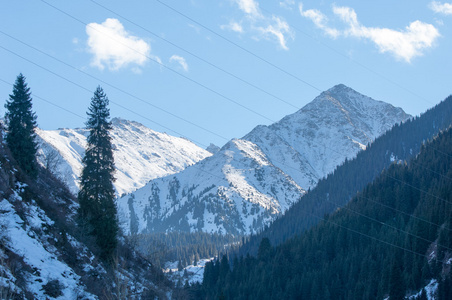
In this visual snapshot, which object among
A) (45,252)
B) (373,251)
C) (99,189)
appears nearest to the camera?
(45,252)

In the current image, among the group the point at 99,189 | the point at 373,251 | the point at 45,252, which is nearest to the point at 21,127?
the point at 99,189

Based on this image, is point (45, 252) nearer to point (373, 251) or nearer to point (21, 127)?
point (21, 127)

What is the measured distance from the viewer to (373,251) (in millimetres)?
123938

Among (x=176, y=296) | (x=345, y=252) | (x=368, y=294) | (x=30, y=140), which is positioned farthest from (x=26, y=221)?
(x=345, y=252)

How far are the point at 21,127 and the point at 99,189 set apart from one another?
1398 centimetres

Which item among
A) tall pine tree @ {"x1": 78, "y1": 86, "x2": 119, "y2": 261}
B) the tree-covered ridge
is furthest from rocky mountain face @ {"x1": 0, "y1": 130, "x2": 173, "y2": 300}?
the tree-covered ridge

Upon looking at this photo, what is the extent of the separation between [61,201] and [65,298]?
28612 mm

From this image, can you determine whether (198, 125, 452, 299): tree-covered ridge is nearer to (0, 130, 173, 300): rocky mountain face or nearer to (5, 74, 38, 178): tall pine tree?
(0, 130, 173, 300): rocky mountain face

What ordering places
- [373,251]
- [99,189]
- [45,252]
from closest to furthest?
[45,252] < [99,189] < [373,251]

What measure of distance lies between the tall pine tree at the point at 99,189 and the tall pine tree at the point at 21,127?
7.70 metres

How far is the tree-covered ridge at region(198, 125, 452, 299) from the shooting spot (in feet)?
337

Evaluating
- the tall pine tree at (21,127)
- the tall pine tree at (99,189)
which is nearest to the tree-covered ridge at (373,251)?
the tall pine tree at (99,189)

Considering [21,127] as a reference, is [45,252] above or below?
below

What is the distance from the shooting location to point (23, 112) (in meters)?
61.1
